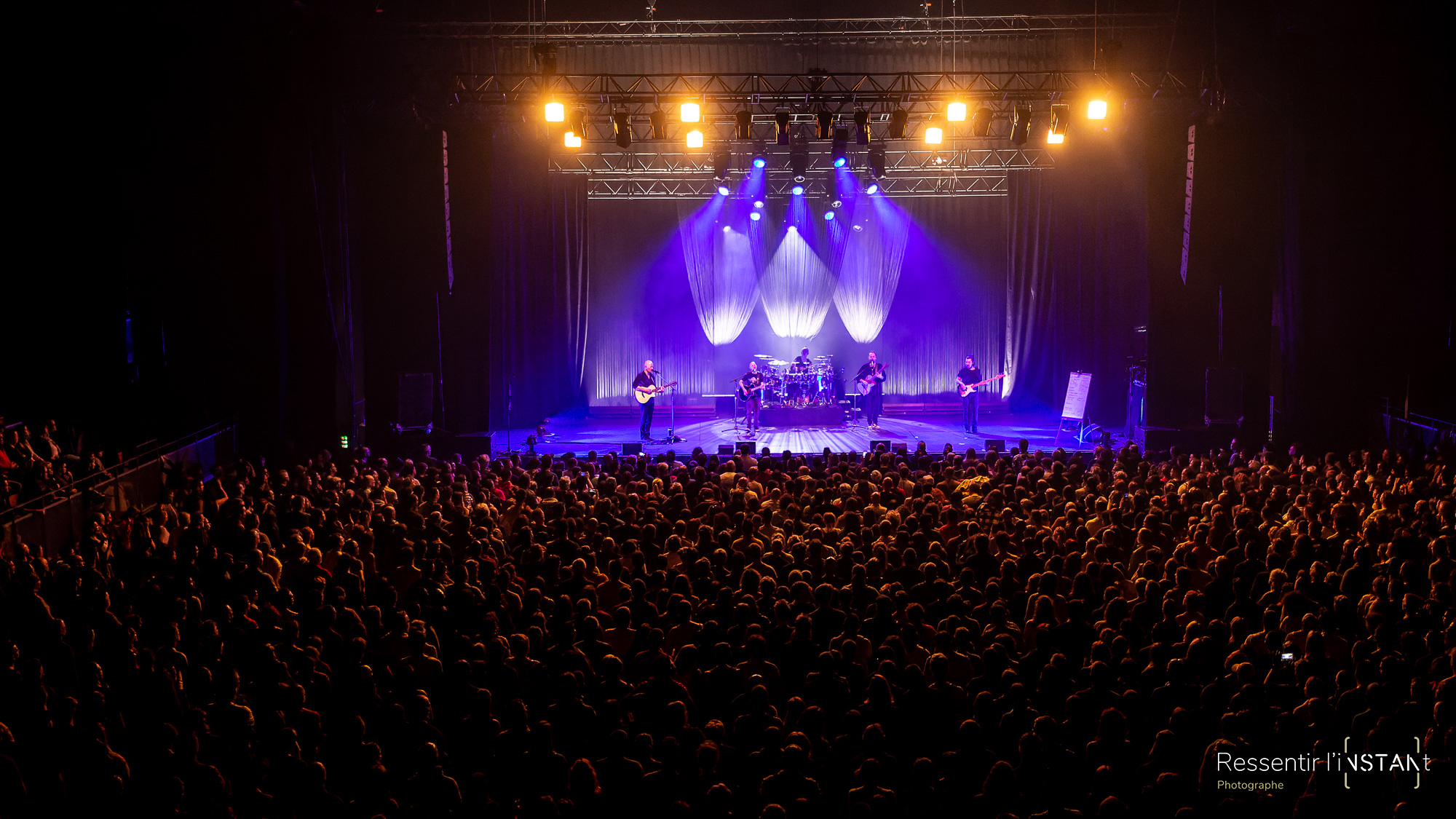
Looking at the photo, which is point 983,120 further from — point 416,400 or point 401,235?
point 416,400

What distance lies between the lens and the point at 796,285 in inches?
896

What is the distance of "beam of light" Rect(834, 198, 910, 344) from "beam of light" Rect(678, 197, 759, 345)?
2.31 metres

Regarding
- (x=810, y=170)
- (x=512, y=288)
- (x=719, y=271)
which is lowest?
(x=512, y=288)

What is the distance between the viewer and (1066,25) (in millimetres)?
15406

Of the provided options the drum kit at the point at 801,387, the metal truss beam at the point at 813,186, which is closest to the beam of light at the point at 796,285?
the metal truss beam at the point at 813,186

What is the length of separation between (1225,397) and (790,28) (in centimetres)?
942

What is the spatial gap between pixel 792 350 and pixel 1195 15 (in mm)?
11597

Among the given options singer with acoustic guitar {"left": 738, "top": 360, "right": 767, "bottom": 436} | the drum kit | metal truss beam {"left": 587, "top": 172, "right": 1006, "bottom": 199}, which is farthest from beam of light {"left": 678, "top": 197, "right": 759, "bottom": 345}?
singer with acoustic guitar {"left": 738, "top": 360, "right": 767, "bottom": 436}

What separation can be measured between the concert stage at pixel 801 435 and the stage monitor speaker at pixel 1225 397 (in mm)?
2165

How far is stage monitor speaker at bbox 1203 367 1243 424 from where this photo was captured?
1408cm

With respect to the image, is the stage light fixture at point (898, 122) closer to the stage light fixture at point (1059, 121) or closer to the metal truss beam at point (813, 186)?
the stage light fixture at point (1059, 121)

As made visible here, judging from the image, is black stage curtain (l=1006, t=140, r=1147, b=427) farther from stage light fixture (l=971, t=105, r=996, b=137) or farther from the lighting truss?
stage light fixture (l=971, t=105, r=996, b=137)

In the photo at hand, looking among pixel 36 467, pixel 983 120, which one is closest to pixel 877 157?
pixel 983 120

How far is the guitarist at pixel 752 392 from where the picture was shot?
18.2 meters
